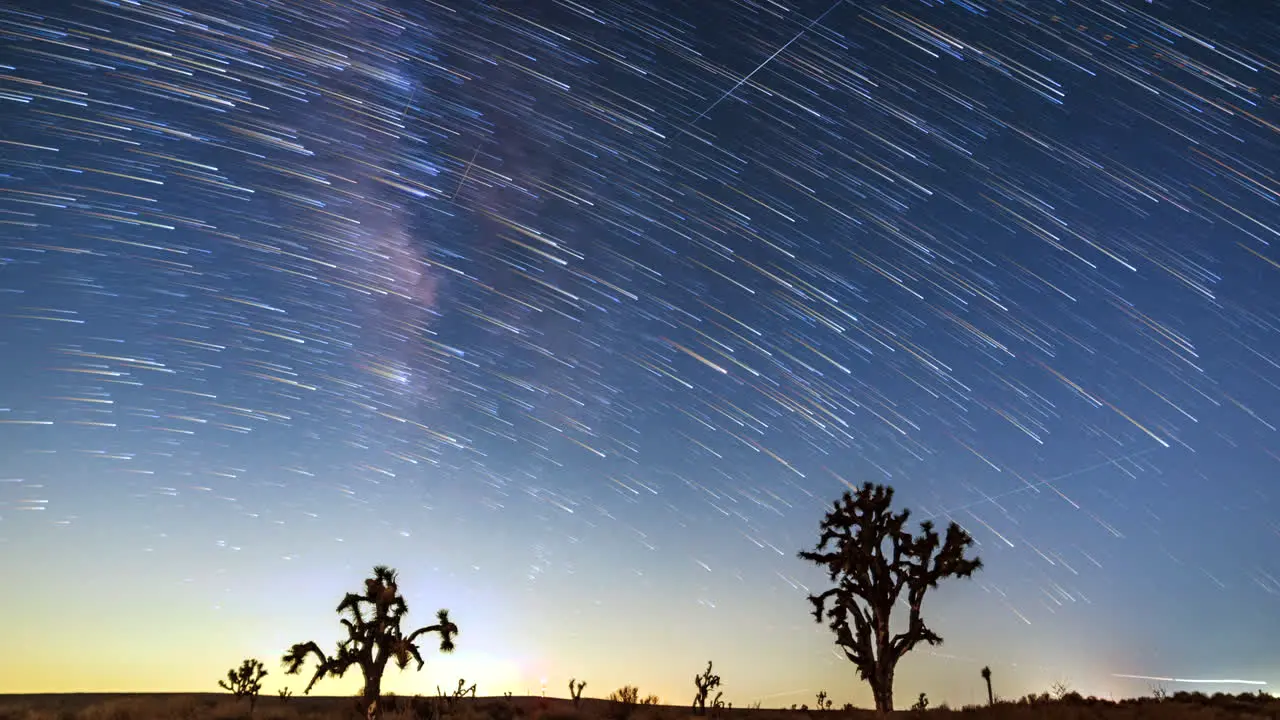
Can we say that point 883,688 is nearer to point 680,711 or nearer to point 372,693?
point 680,711

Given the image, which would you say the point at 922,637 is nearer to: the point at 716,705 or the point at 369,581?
the point at 716,705

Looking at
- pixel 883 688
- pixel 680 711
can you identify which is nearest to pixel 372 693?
pixel 680 711

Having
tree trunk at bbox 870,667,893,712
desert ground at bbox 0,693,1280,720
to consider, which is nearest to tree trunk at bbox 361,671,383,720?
desert ground at bbox 0,693,1280,720

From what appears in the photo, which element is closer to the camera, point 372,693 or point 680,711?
point 372,693

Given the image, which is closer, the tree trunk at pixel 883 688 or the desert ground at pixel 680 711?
the desert ground at pixel 680 711

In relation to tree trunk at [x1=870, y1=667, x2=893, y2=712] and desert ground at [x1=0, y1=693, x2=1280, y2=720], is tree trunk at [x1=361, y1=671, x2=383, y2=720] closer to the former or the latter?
desert ground at [x1=0, y1=693, x2=1280, y2=720]

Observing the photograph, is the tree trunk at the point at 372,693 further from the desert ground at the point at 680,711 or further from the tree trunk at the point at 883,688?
the tree trunk at the point at 883,688

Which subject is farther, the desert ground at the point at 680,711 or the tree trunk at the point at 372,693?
the tree trunk at the point at 372,693

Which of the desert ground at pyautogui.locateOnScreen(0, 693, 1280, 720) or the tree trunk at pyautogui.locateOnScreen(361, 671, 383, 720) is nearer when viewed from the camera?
the desert ground at pyautogui.locateOnScreen(0, 693, 1280, 720)

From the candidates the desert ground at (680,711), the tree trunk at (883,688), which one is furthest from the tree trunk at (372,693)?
the tree trunk at (883,688)

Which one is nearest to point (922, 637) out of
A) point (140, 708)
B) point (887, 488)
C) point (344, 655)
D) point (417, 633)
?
point (887, 488)

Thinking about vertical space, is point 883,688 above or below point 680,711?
above

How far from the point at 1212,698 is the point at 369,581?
1266 inches

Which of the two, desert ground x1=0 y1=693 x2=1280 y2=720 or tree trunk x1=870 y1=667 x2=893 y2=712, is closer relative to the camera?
desert ground x1=0 y1=693 x2=1280 y2=720
